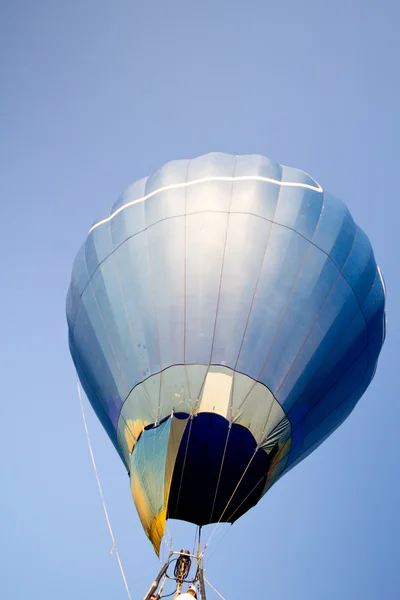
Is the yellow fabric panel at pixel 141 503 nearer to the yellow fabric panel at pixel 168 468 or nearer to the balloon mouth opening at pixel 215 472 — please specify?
the yellow fabric panel at pixel 168 468

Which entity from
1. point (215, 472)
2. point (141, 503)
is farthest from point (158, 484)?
point (215, 472)

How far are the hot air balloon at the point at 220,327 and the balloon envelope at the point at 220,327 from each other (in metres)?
0.02

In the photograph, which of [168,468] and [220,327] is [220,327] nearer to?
[220,327]

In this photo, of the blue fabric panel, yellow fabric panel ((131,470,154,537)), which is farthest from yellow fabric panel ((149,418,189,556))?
the blue fabric panel

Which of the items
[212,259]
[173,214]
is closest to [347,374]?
[212,259]

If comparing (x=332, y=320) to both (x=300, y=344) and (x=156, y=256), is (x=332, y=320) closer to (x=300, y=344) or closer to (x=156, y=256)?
(x=300, y=344)

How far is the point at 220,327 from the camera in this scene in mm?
7957

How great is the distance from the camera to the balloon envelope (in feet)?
25.6

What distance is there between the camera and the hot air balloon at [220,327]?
780 centimetres

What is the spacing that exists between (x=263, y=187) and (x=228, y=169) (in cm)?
61

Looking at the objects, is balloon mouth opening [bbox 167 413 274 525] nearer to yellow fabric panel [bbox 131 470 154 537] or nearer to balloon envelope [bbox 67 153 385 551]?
balloon envelope [bbox 67 153 385 551]

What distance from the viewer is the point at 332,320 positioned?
8438mm

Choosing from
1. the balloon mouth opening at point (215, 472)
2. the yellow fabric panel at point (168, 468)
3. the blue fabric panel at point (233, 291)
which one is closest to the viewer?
the yellow fabric panel at point (168, 468)

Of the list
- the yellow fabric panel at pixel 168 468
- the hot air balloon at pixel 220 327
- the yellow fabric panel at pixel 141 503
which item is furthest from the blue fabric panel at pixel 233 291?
the yellow fabric panel at pixel 141 503
